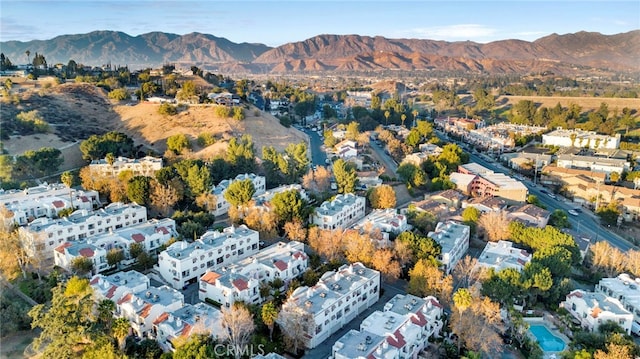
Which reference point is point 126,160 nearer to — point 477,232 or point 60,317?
point 60,317

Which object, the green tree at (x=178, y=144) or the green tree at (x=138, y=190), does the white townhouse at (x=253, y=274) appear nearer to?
the green tree at (x=138, y=190)

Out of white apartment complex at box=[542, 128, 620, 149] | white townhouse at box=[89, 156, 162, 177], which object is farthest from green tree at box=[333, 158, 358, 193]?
white apartment complex at box=[542, 128, 620, 149]

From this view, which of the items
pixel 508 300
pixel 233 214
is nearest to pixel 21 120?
pixel 233 214

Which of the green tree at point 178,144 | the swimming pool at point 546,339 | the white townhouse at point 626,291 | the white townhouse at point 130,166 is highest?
the green tree at point 178,144

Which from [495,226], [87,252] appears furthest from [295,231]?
[495,226]

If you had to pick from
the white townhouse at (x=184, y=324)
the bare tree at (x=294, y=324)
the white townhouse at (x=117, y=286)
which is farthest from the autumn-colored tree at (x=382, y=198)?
the white townhouse at (x=117, y=286)

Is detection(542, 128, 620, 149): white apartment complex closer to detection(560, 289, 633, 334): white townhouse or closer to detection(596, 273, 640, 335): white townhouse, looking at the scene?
detection(596, 273, 640, 335): white townhouse
